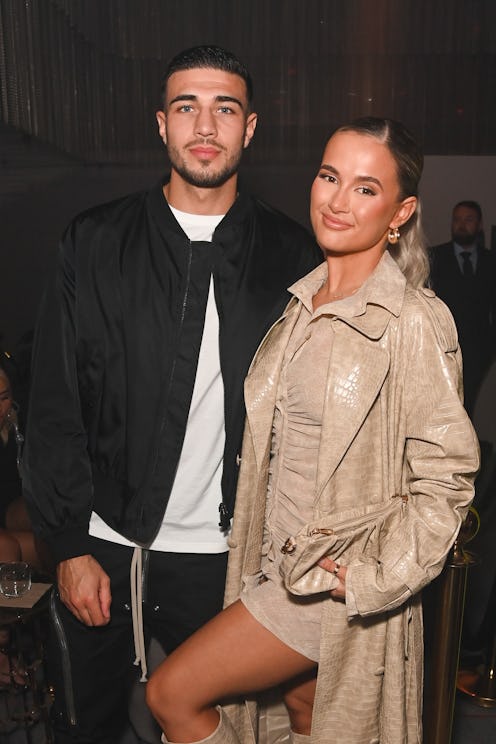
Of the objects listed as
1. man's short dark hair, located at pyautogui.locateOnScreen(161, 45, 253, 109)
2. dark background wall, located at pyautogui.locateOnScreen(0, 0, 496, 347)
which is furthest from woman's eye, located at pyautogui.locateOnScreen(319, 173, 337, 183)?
dark background wall, located at pyautogui.locateOnScreen(0, 0, 496, 347)

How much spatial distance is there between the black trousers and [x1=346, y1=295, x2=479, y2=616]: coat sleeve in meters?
0.54

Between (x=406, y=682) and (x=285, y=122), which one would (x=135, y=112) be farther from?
(x=406, y=682)

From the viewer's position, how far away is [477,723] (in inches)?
127

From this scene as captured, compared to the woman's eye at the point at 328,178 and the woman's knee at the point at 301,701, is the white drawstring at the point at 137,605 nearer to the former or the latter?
the woman's knee at the point at 301,701

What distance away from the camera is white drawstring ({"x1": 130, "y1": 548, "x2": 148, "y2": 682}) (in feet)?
7.12

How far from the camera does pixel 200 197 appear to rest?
7.14 feet

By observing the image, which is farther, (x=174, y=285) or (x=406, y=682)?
(x=174, y=285)

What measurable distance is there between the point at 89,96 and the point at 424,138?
5.11ft

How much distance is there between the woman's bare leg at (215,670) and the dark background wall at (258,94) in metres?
2.37

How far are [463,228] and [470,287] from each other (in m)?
0.29

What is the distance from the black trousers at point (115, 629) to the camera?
7.20 ft

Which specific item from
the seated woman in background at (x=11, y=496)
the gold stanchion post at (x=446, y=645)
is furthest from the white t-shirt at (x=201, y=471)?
the seated woman in background at (x=11, y=496)

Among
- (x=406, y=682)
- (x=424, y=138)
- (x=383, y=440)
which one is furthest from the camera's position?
(x=424, y=138)

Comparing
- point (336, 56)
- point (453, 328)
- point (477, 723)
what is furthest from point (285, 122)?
point (477, 723)
